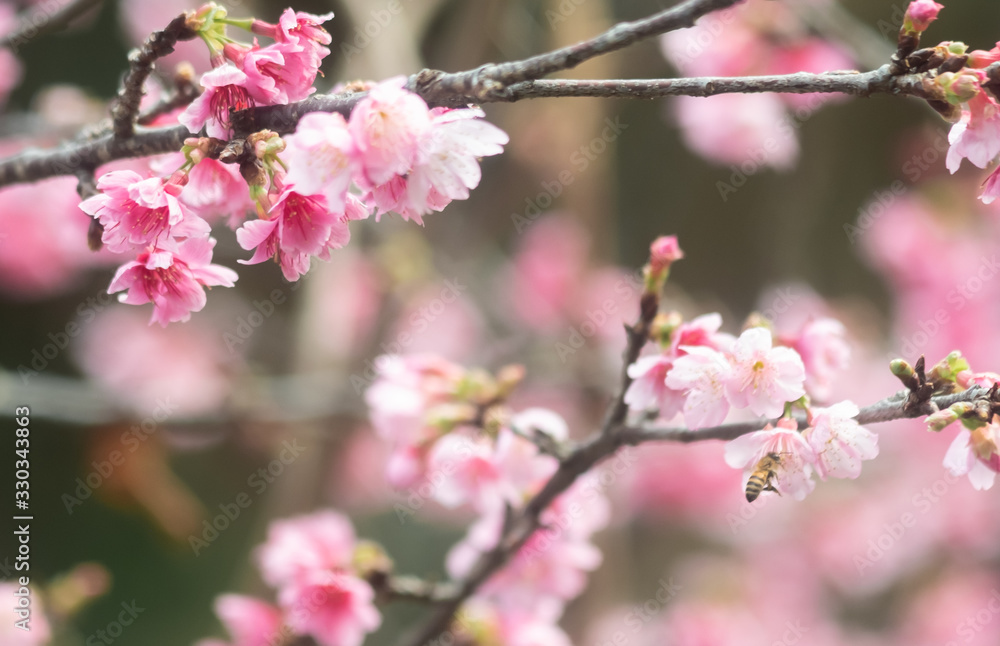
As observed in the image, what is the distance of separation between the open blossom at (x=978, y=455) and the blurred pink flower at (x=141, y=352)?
73.1 inches

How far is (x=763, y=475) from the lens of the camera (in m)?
0.51

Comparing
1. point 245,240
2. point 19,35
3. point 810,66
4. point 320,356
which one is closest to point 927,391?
point 245,240

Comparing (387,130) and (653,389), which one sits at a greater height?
(387,130)

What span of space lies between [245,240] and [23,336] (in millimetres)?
2021

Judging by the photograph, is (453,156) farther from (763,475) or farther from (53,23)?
(53,23)

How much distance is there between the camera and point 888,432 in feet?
7.11

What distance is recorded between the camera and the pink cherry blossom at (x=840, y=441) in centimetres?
53

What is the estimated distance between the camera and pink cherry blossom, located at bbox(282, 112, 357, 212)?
0.43 m

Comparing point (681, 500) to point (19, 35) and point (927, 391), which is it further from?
point (19, 35)

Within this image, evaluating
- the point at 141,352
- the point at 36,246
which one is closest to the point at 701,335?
the point at 36,246

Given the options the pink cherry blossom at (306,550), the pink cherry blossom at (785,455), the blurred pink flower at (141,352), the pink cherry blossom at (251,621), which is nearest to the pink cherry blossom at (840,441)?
the pink cherry blossom at (785,455)

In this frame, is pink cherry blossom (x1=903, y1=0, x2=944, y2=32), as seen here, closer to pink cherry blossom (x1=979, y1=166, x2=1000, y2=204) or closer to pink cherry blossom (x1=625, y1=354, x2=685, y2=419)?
pink cherry blossom (x1=979, y1=166, x2=1000, y2=204)

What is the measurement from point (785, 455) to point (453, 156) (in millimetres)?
325

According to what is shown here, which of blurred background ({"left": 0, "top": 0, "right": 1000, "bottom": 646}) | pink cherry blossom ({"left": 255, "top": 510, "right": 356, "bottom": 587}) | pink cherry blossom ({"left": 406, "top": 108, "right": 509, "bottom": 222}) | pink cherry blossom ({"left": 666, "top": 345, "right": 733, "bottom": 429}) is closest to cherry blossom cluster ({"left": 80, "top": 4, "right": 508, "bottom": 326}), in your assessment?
pink cherry blossom ({"left": 406, "top": 108, "right": 509, "bottom": 222})
